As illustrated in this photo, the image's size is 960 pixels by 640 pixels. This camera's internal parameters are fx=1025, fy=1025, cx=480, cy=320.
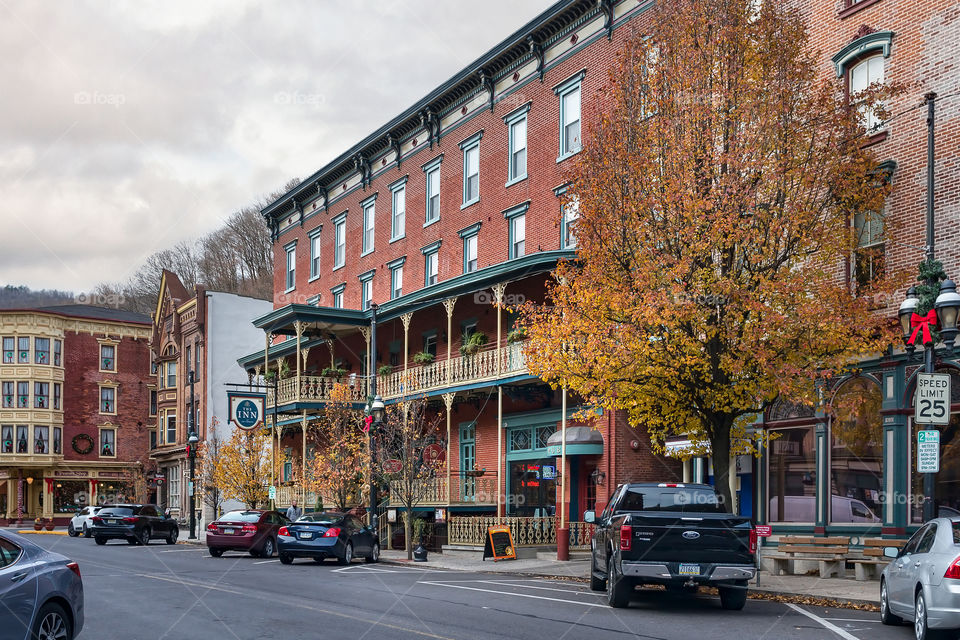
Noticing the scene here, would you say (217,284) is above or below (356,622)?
above

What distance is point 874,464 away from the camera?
70.3 feet

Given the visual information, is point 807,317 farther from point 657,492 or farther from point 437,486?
point 437,486

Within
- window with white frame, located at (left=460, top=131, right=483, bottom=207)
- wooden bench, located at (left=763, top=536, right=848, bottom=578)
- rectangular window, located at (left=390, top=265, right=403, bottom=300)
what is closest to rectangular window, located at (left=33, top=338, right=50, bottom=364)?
rectangular window, located at (left=390, top=265, right=403, bottom=300)

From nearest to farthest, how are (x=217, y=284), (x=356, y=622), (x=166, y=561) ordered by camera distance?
(x=356, y=622) < (x=166, y=561) < (x=217, y=284)

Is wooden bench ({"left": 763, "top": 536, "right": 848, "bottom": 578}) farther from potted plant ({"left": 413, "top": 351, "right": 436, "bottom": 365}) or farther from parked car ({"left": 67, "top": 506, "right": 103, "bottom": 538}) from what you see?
parked car ({"left": 67, "top": 506, "right": 103, "bottom": 538})

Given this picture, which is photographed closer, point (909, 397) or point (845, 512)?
point (909, 397)

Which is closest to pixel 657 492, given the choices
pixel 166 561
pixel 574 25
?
pixel 166 561

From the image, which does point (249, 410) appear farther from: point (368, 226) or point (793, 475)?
point (793, 475)

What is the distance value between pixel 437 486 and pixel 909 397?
52.4 ft

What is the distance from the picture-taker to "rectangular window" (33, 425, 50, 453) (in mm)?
69938

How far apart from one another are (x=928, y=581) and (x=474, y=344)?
2112 cm

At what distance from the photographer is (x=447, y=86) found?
117 feet

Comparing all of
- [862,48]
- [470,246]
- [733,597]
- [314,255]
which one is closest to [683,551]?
[733,597]

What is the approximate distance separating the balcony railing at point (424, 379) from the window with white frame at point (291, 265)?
9.29m
